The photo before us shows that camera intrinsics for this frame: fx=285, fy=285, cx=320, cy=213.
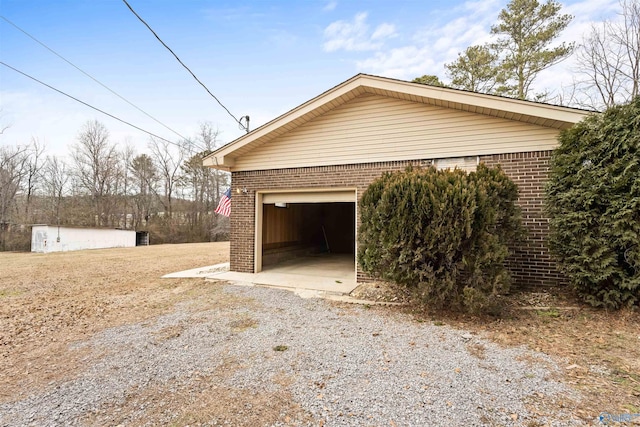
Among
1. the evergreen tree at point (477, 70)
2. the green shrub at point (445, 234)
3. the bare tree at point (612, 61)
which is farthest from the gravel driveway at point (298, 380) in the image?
the evergreen tree at point (477, 70)

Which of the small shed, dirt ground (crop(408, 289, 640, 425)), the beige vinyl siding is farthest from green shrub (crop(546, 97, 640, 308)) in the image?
the small shed

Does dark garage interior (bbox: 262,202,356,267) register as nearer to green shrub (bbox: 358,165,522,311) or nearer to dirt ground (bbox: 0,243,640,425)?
dirt ground (bbox: 0,243,640,425)

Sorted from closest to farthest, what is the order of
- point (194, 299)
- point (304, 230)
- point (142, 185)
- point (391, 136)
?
point (194, 299) → point (391, 136) → point (304, 230) → point (142, 185)

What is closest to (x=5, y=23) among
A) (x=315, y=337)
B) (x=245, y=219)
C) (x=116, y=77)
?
Result: (x=116, y=77)

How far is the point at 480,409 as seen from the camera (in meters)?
2.22

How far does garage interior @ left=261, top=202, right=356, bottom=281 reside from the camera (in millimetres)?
9023

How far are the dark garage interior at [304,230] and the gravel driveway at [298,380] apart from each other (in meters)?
5.62

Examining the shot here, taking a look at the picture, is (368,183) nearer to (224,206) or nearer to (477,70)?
(224,206)

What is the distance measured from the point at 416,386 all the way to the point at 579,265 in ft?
11.6

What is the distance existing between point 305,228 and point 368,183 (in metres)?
6.11

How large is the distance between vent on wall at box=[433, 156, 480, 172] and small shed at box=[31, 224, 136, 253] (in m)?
24.5

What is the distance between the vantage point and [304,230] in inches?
481

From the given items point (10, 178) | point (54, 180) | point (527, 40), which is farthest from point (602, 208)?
point (10, 178)

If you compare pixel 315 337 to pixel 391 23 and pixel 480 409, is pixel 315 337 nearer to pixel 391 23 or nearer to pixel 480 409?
pixel 480 409
